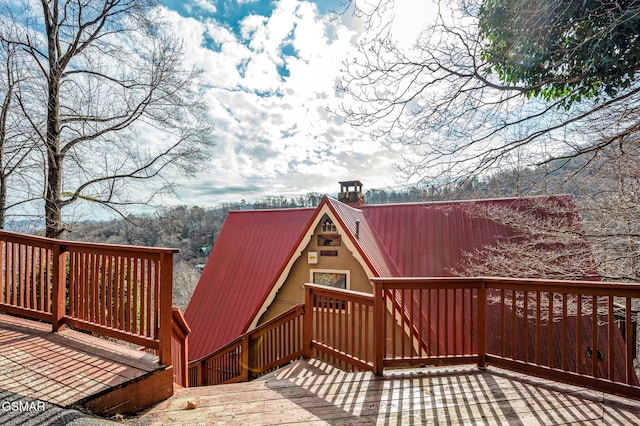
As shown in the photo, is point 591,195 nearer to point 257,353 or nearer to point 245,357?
point 257,353

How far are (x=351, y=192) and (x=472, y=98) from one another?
6.46 metres

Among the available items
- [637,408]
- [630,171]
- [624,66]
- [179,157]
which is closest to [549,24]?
[624,66]

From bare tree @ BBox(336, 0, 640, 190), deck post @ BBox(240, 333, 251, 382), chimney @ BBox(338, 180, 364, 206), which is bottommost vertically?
deck post @ BBox(240, 333, 251, 382)

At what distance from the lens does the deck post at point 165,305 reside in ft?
8.73

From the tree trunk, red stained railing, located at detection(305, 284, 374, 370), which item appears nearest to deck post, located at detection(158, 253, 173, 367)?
red stained railing, located at detection(305, 284, 374, 370)

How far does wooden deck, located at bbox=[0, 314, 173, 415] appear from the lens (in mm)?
2227

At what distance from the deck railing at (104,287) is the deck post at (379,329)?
2057mm

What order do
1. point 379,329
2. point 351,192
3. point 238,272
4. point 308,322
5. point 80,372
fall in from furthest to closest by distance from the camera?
point 351,192, point 238,272, point 308,322, point 379,329, point 80,372

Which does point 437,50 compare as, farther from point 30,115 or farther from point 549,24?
point 30,115

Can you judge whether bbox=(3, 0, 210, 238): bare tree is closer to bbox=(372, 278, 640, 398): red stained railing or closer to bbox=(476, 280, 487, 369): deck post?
bbox=(372, 278, 640, 398): red stained railing

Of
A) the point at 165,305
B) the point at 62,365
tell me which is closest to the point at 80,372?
the point at 62,365

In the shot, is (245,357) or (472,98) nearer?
(472,98)

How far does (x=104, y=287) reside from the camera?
3.10 meters

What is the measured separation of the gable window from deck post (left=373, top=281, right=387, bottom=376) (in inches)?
145
